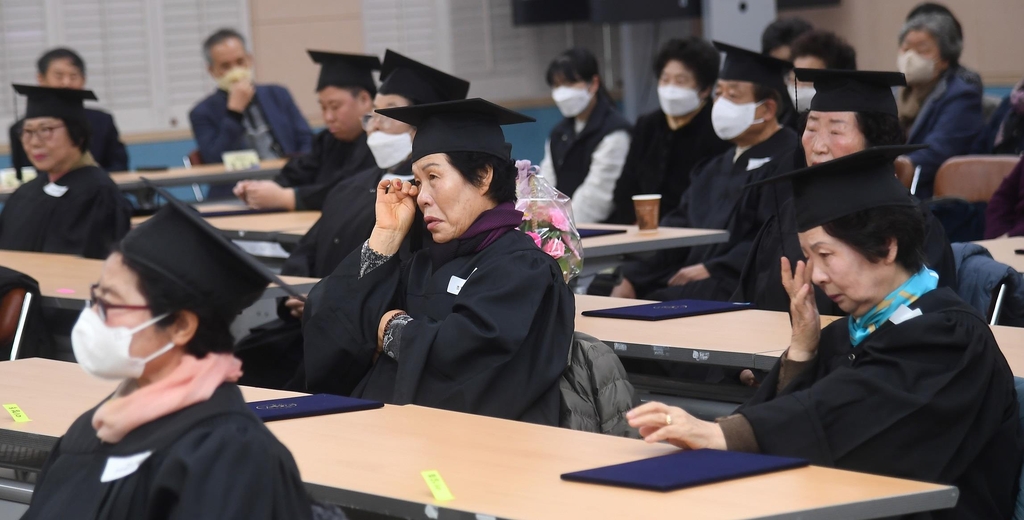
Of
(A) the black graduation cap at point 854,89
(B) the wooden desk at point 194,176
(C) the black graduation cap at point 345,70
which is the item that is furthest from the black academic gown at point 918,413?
(B) the wooden desk at point 194,176

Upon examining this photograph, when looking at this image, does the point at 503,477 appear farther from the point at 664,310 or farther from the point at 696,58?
the point at 696,58

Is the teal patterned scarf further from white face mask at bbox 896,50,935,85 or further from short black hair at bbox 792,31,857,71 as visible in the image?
white face mask at bbox 896,50,935,85

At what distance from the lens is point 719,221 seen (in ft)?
19.2

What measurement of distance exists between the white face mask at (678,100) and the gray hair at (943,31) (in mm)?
1415

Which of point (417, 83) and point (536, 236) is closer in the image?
point (536, 236)

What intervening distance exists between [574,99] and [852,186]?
16.1 feet

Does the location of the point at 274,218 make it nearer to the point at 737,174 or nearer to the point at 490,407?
the point at 737,174

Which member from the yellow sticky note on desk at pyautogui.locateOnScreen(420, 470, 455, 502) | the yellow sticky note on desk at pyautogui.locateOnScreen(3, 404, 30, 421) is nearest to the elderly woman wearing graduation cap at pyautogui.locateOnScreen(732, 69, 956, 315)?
the yellow sticky note on desk at pyautogui.locateOnScreen(420, 470, 455, 502)

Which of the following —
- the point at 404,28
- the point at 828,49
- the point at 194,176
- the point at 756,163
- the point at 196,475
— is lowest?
the point at 196,475

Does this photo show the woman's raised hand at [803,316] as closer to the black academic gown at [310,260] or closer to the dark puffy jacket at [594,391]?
the dark puffy jacket at [594,391]

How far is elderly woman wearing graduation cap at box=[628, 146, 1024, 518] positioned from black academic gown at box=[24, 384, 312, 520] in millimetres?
799

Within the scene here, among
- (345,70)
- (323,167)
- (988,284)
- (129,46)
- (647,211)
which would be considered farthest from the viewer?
(129,46)

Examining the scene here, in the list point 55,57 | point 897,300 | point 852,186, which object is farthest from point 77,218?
point 897,300

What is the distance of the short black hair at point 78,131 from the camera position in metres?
6.09
